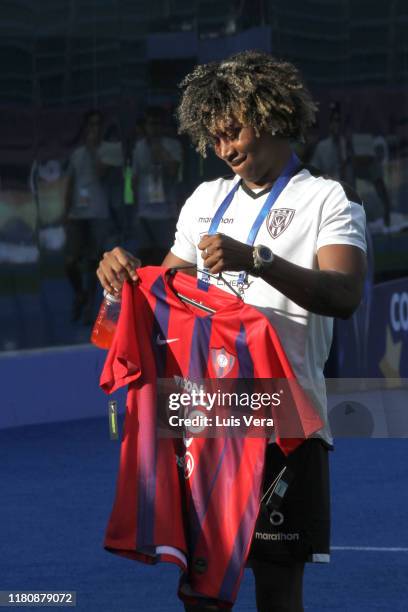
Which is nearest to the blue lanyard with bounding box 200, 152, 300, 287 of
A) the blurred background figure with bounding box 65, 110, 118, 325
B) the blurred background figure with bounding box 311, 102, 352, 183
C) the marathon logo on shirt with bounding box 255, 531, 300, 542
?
the marathon logo on shirt with bounding box 255, 531, 300, 542

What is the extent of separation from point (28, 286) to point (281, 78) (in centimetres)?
775

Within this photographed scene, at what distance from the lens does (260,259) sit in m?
3.70

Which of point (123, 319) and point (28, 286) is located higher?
point (123, 319)

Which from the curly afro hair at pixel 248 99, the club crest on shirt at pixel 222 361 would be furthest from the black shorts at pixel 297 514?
the curly afro hair at pixel 248 99

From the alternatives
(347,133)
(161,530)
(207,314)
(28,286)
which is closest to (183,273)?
(207,314)

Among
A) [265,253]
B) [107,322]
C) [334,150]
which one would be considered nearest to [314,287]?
[265,253]

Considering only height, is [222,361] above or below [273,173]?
below

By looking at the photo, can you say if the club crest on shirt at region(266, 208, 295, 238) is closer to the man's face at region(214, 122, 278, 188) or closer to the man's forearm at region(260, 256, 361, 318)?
the man's face at region(214, 122, 278, 188)

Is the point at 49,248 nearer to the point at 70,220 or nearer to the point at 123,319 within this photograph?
the point at 70,220

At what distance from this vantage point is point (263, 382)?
400 centimetres

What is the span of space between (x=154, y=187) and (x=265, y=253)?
874 centimetres

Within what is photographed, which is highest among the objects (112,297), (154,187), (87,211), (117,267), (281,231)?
(281,231)

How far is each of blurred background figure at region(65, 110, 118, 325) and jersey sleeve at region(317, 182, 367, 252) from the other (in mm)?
7991

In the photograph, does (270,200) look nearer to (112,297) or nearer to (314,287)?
(314,287)
